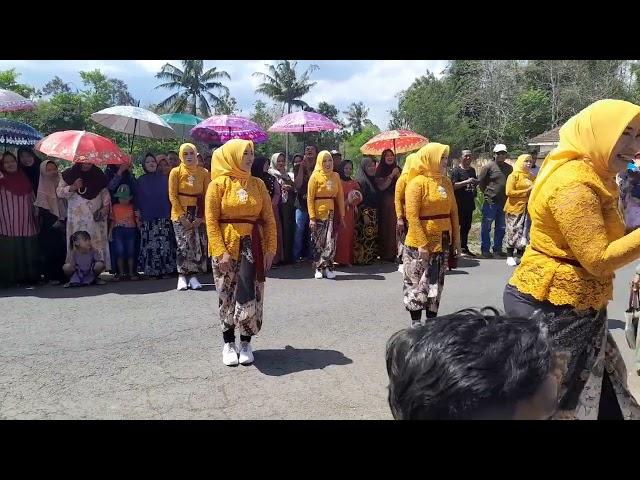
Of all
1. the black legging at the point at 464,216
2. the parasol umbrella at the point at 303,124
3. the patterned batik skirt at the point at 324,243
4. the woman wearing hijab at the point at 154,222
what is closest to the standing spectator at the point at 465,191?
the black legging at the point at 464,216

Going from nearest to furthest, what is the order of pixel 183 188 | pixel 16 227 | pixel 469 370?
pixel 469 370 < pixel 183 188 < pixel 16 227

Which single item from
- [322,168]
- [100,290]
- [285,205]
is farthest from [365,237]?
[100,290]

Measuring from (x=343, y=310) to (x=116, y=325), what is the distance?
7.75 ft

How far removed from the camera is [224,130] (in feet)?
30.6

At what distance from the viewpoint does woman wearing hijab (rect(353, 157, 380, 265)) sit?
8.98m

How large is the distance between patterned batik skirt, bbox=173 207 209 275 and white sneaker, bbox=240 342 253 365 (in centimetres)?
281

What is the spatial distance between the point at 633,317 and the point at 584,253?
8.60 ft

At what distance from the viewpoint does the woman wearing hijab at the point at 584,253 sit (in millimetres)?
2195

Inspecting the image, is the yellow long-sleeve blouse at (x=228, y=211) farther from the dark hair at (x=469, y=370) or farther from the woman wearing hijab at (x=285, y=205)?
the woman wearing hijab at (x=285, y=205)

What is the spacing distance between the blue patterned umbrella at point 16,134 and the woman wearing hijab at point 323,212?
3.81 metres

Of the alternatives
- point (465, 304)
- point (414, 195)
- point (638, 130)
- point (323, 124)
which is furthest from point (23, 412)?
point (323, 124)

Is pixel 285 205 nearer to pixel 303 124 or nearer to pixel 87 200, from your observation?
pixel 303 124

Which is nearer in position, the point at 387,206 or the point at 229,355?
the point at 229,355

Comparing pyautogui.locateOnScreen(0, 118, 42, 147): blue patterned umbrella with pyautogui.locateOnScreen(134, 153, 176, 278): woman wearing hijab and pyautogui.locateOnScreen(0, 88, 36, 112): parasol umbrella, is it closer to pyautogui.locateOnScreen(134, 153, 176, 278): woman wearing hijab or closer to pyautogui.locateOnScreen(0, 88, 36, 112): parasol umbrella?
pyautogui.locateOnScreen(0, 88, 36, 112): parasol umbrella
